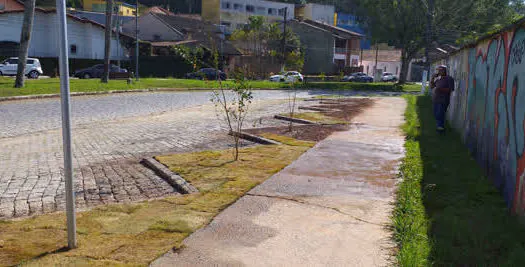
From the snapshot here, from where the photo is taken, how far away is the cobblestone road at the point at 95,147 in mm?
5493

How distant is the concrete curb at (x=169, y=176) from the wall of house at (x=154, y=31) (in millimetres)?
47800

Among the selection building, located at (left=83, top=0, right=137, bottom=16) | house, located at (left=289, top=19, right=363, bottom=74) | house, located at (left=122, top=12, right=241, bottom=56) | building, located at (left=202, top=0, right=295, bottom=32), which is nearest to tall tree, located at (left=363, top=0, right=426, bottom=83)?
house, located at (left=289, top=19, right=363, bottom=74)

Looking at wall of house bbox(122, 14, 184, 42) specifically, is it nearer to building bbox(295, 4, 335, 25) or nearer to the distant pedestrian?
building bbox(295, 4, 335, 25)

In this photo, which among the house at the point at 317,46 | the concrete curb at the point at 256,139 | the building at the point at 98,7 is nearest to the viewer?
the concrete curb at the point at 256,139

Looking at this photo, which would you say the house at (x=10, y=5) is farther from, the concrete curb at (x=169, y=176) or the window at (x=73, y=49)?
the concrete curb at (x=169, y=176)

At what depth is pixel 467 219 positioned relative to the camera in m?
4.64

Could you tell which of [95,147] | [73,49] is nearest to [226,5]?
[73,49]

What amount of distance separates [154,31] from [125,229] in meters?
53.4

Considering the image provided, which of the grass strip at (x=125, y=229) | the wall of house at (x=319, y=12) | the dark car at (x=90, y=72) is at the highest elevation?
the wall of house at (x=319, y=12)

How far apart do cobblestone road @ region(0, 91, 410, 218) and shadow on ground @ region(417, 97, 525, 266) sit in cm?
301

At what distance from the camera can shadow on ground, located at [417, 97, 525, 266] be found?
12.3ft

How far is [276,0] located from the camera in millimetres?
85375

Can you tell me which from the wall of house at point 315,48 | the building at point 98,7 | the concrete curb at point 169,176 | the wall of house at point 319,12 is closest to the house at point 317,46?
the wall of house at point 315,48

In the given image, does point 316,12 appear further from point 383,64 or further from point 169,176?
point 169,176
